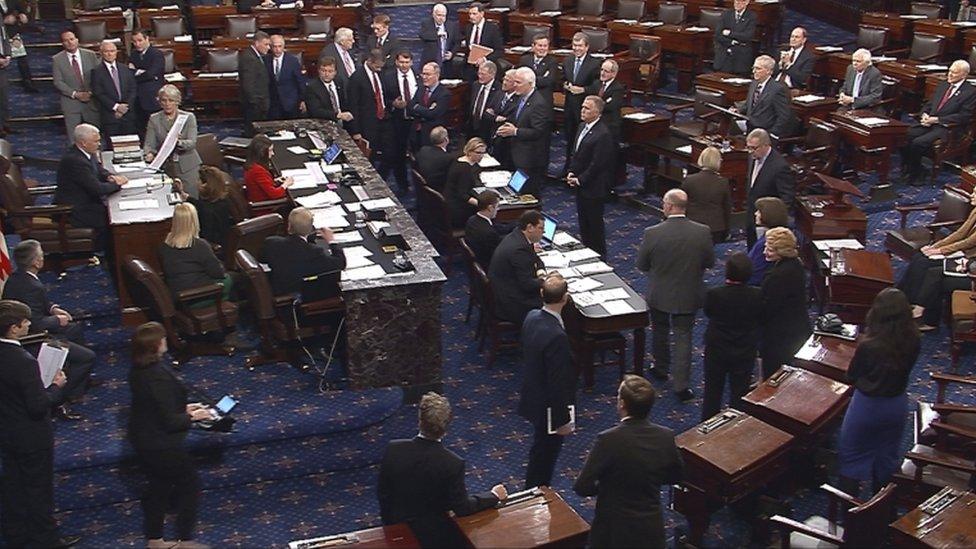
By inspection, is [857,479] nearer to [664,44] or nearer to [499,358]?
[499,358]

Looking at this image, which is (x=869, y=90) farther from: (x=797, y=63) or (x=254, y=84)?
(x=254, y=84)

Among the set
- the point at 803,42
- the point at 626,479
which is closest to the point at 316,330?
the point at 626,479

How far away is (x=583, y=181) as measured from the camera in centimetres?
955

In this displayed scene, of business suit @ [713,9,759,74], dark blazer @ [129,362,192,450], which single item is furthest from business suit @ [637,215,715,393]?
business suit @ [713,9,759,74]

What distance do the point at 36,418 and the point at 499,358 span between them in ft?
11.8

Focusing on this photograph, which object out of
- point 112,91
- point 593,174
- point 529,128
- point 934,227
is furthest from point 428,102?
point 934,227

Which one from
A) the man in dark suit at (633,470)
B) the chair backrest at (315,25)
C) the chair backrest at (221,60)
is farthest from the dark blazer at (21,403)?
the chair backrest at (315,25)

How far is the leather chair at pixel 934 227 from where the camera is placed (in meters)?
9.19

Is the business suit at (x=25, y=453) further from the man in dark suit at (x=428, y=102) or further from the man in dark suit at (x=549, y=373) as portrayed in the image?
the man in dark suit at (x=428, y=102)

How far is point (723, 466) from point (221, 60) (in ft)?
30.9

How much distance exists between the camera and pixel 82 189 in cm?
895

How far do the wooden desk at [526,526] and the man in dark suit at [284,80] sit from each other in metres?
7.31

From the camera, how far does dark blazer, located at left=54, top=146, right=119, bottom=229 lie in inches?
350

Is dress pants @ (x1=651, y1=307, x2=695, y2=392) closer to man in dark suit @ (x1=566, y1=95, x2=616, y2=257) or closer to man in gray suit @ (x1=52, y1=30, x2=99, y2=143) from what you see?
man in dark suit @ (x1=566, y1=95, x2=616, y2=257)
